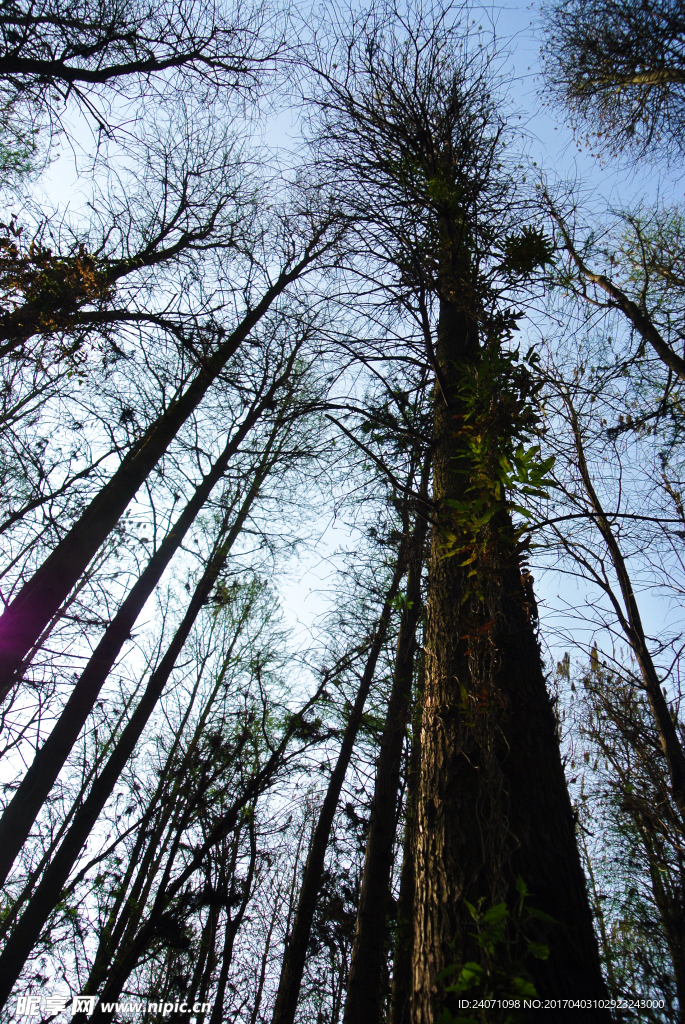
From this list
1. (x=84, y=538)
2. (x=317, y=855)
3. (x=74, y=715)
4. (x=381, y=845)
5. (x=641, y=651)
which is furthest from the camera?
(x=317, y=855)

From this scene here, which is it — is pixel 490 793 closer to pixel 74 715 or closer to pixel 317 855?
pixel 74 715

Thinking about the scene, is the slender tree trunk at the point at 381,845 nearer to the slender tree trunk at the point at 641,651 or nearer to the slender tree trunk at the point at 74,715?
the slender tree trunk at the point at 641,651

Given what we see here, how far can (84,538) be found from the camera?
4.26m

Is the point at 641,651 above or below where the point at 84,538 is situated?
below

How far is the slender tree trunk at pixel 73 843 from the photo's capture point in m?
3.48

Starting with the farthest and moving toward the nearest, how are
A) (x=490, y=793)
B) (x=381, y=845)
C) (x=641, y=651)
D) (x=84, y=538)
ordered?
1. (x=381, y=845)
2. (x=84, y=538)
3. (x=641, y=651)
4. (x=490, y=793)

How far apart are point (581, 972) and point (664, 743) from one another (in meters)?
3.00

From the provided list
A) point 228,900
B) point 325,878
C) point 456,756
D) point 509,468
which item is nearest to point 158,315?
point 509,468

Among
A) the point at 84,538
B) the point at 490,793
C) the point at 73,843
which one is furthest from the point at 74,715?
the point at 490,793

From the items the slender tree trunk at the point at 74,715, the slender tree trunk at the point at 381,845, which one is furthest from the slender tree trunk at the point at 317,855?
the slender tree trunk at the point at 74,715

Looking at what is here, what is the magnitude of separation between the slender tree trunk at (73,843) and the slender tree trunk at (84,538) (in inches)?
49.9

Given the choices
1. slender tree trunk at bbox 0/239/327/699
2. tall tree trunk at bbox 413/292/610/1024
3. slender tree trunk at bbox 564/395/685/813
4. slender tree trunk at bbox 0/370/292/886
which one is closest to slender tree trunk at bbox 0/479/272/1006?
slender tree trunk at bbox 0/370/292/886

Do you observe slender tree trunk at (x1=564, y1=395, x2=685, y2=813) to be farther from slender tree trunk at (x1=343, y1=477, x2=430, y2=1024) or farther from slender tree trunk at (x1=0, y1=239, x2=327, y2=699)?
slender tree trunk at (x1=0, y1=239, x2=327, y2=699)

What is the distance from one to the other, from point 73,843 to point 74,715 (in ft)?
3.07
